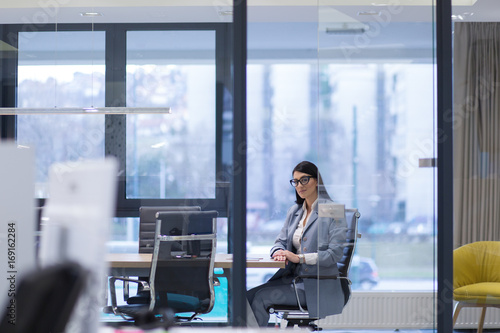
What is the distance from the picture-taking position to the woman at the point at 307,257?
363cm

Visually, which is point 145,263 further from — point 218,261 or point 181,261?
point 218,261

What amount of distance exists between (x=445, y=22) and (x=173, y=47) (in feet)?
7.29

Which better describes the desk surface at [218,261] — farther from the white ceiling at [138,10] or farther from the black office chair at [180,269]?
the white ceiling at [138,10]

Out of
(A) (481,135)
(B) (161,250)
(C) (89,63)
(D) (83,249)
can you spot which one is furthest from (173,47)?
(D) (83,249)

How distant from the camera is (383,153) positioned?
3645mm

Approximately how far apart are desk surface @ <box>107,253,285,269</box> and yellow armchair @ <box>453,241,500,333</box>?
1.17 metres

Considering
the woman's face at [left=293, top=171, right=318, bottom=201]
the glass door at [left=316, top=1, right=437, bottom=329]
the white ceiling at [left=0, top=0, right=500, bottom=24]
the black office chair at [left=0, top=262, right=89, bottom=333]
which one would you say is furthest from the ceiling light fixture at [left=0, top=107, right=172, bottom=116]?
the black office chair at [left=0, top=262, right=89, bottom=333]

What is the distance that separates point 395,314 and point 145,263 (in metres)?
1.77

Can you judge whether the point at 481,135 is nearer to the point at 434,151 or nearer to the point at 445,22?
the point at 434,151

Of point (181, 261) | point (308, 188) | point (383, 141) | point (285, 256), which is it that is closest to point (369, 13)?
point (383, 141)

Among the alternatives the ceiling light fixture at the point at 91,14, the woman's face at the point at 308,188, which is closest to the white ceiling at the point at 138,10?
the ceiling light fixture at the point at 91,14

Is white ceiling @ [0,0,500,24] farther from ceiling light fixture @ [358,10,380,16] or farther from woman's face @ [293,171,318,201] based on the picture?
woman's face @ [293,171,318,201]

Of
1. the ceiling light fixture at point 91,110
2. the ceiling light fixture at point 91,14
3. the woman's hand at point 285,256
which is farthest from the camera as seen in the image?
the ceiling light fixture at point 91,14

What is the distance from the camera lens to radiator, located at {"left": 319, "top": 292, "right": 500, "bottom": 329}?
3537 millimetres
